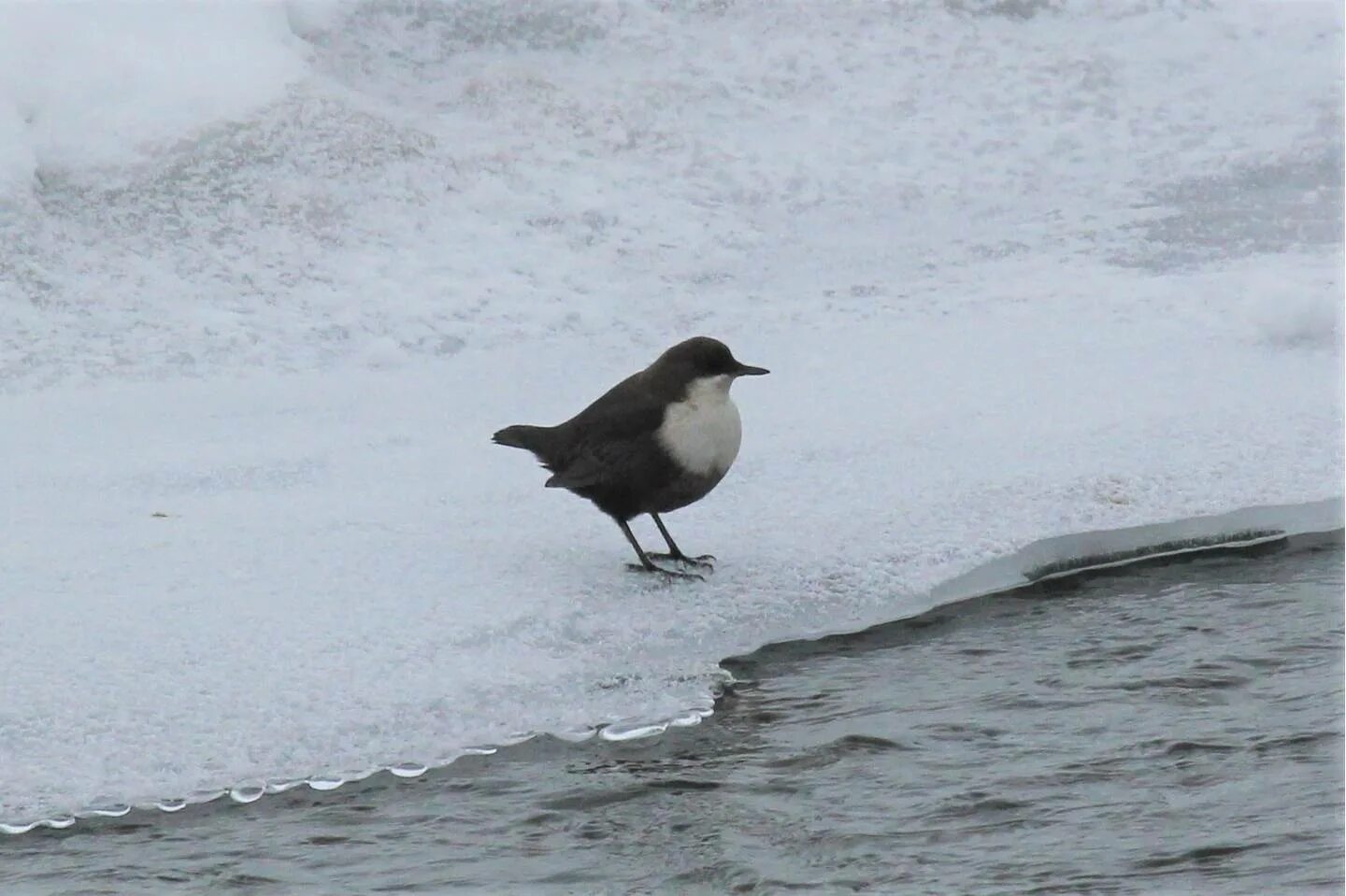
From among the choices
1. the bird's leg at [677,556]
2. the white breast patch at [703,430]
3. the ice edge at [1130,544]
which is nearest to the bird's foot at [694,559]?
the bird's leg at [677,556]

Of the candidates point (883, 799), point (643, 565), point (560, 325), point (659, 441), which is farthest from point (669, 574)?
point (560, 325)

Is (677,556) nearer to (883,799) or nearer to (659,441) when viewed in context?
(659,441)

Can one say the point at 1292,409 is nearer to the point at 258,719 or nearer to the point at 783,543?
the point at 783,543

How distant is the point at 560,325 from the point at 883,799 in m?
2.87

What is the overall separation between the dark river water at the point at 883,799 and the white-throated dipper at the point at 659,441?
46 centimetres

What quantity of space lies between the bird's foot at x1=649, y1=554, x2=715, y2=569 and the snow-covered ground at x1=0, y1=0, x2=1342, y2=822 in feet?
0.15

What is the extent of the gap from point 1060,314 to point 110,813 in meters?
3.58

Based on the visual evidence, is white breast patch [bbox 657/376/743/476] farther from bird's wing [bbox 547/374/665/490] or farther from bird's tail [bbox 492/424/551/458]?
bird's tail [bbox 492/424/551/458]

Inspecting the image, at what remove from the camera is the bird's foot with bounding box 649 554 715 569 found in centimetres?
422

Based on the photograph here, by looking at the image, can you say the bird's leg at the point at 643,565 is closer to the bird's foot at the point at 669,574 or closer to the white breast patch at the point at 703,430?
the bird's foot at the point at 669,574

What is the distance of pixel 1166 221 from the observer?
6523 mm

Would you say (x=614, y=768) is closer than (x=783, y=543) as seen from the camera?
Yes

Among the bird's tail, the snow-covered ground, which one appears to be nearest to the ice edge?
the snow-covered ground

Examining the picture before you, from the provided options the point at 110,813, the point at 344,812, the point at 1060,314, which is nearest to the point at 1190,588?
the point at 1060,314
